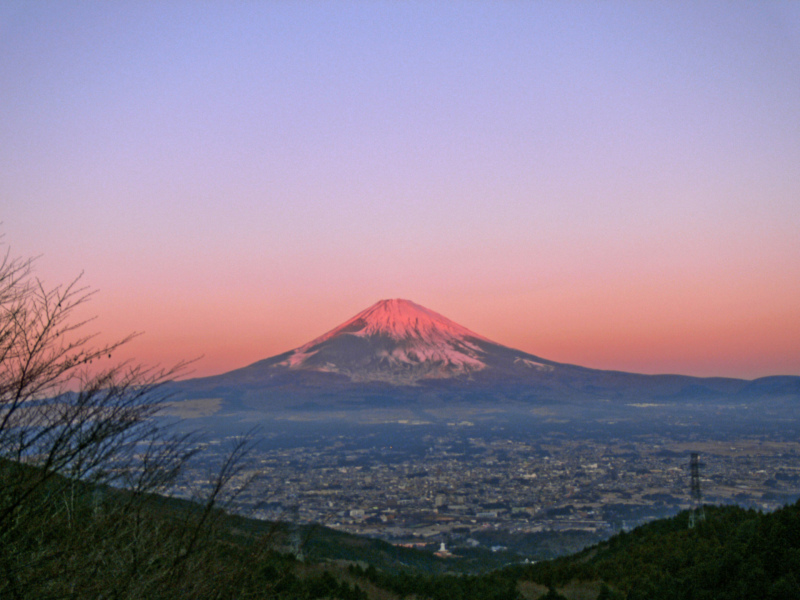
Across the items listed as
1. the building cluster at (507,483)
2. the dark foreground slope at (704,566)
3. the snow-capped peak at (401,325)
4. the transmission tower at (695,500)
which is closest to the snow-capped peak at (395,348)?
the snow-capped peak at (401,325)

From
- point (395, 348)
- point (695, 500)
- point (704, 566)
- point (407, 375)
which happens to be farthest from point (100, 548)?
point (395, 348)

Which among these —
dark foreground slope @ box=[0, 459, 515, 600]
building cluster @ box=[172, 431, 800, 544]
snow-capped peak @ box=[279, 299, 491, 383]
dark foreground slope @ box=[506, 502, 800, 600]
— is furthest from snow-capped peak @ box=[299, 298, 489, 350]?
dark foreground slope @ box=[0, 459, 515, 600]

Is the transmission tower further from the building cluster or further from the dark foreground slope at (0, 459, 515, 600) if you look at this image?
the dark foreground slope at (0, 459, 515, 600)

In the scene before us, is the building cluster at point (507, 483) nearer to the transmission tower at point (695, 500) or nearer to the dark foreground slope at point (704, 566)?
the dark foreground slope at point (704, 566)

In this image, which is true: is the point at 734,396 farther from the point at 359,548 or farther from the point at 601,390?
the point at 359,548

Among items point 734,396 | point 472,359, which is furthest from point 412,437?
point 734,396

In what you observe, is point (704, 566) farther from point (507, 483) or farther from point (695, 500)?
point (507, 483)

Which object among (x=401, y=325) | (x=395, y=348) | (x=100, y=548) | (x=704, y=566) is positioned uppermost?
(x=401, y=325)
